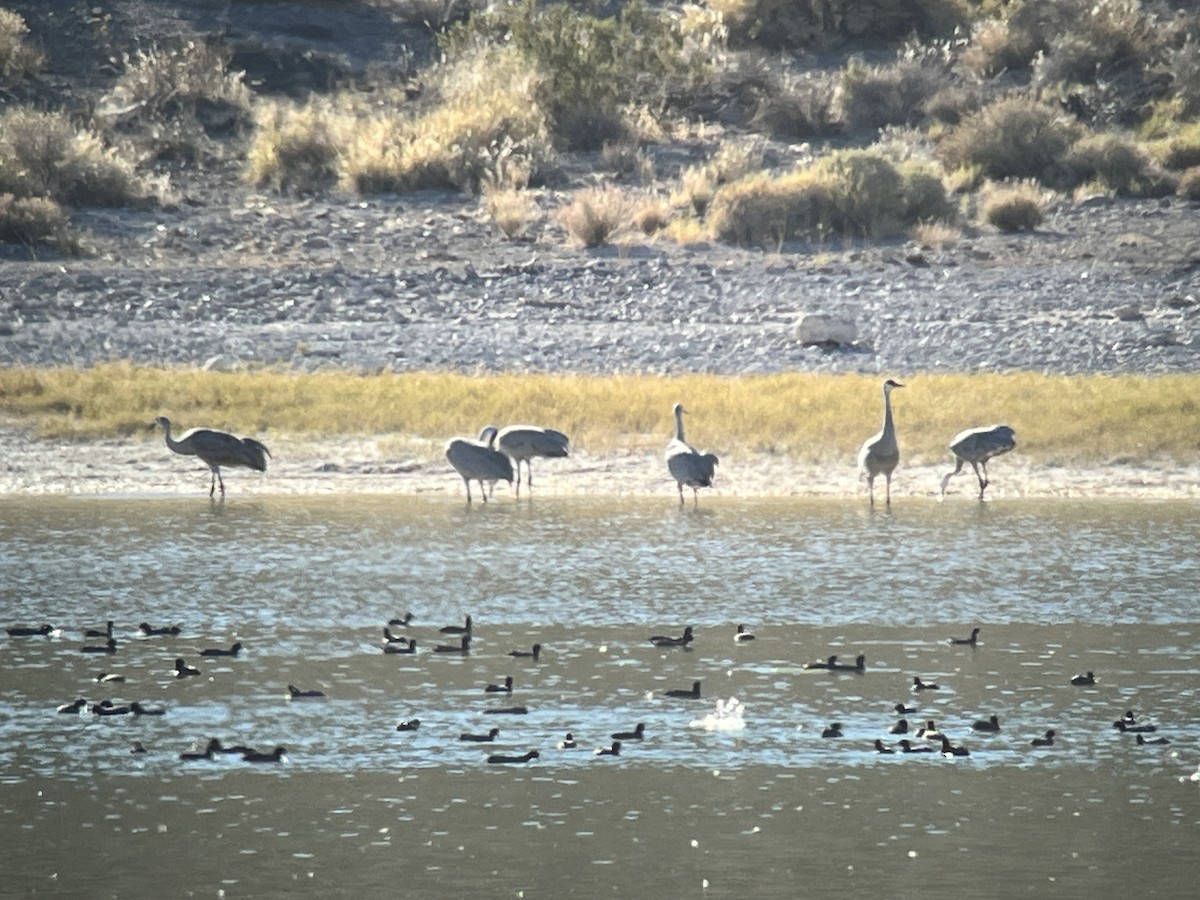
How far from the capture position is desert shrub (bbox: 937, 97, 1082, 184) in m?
30.2

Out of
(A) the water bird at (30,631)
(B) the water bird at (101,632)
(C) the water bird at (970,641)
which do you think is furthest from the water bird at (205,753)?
(C) the water bird at (970,641)

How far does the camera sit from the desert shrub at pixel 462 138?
29.8 meters

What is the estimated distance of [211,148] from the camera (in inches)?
1259

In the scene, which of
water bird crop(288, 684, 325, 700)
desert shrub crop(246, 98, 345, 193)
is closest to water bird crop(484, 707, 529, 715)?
water bird crop(288, 684, 325, 700)

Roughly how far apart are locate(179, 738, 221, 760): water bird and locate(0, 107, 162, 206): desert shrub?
19.0m

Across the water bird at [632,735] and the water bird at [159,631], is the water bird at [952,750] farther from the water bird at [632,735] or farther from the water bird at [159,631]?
the water bird at [159,631]

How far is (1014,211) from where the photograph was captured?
2742 centimetres

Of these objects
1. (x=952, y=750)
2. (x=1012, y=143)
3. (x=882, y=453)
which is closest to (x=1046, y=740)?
(x=952, y=750)

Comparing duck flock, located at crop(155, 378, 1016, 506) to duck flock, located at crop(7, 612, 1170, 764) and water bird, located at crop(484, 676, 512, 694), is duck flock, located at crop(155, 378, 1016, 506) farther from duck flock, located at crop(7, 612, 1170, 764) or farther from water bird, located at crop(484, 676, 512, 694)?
water bird, located at crop(484, 676, 512, 694)

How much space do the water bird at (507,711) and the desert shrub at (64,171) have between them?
61.1 ft

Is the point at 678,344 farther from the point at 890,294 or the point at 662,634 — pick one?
the point at 662,634

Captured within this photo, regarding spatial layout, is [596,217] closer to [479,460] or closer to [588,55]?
[588,55]

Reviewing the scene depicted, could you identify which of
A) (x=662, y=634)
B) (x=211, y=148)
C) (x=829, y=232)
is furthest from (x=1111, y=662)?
(x=211, y=148)

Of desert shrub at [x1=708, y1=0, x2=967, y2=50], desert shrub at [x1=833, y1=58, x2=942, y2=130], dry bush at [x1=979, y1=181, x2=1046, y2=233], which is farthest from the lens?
desert shrub at [x1=708, y1=0, x2=967, y2=50]
